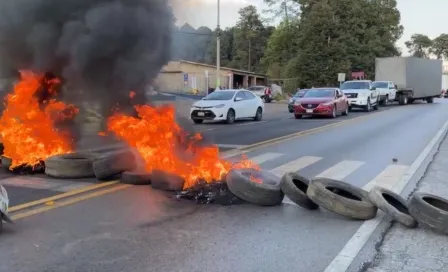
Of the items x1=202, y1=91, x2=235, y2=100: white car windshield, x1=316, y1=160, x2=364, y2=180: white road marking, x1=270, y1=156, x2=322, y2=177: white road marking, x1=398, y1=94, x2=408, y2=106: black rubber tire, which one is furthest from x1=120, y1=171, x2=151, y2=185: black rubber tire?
x1=398, y1=94, x2=408, y2=106: black rubber tire

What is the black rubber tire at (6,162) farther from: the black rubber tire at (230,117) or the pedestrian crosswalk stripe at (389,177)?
the black rubber tire at (230,117)

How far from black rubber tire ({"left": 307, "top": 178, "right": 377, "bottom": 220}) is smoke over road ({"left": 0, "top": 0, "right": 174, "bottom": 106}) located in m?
3.98

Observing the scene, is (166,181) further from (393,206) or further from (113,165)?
(393,206)

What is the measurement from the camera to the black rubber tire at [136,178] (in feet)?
24.6

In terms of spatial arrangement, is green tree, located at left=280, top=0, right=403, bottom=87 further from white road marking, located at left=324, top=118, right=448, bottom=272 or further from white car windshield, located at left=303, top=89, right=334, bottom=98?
white road marking, located at left=324, top=118, right=448, bottom=272

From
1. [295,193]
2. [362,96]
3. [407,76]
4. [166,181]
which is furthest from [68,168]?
[407,76]

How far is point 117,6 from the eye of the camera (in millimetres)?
8617

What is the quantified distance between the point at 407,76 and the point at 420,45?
93.5m

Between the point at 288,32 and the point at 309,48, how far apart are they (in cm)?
855

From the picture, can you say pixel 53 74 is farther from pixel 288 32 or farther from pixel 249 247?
pixel 288 32

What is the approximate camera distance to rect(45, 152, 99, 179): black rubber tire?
7918mm

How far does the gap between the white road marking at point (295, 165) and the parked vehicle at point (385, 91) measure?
88.1 feet

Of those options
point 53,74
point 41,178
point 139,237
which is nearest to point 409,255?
point 139,237

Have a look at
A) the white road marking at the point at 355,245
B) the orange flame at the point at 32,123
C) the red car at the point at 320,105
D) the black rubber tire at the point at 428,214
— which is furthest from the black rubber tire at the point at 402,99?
the black rubber tire at the point at 428,214
